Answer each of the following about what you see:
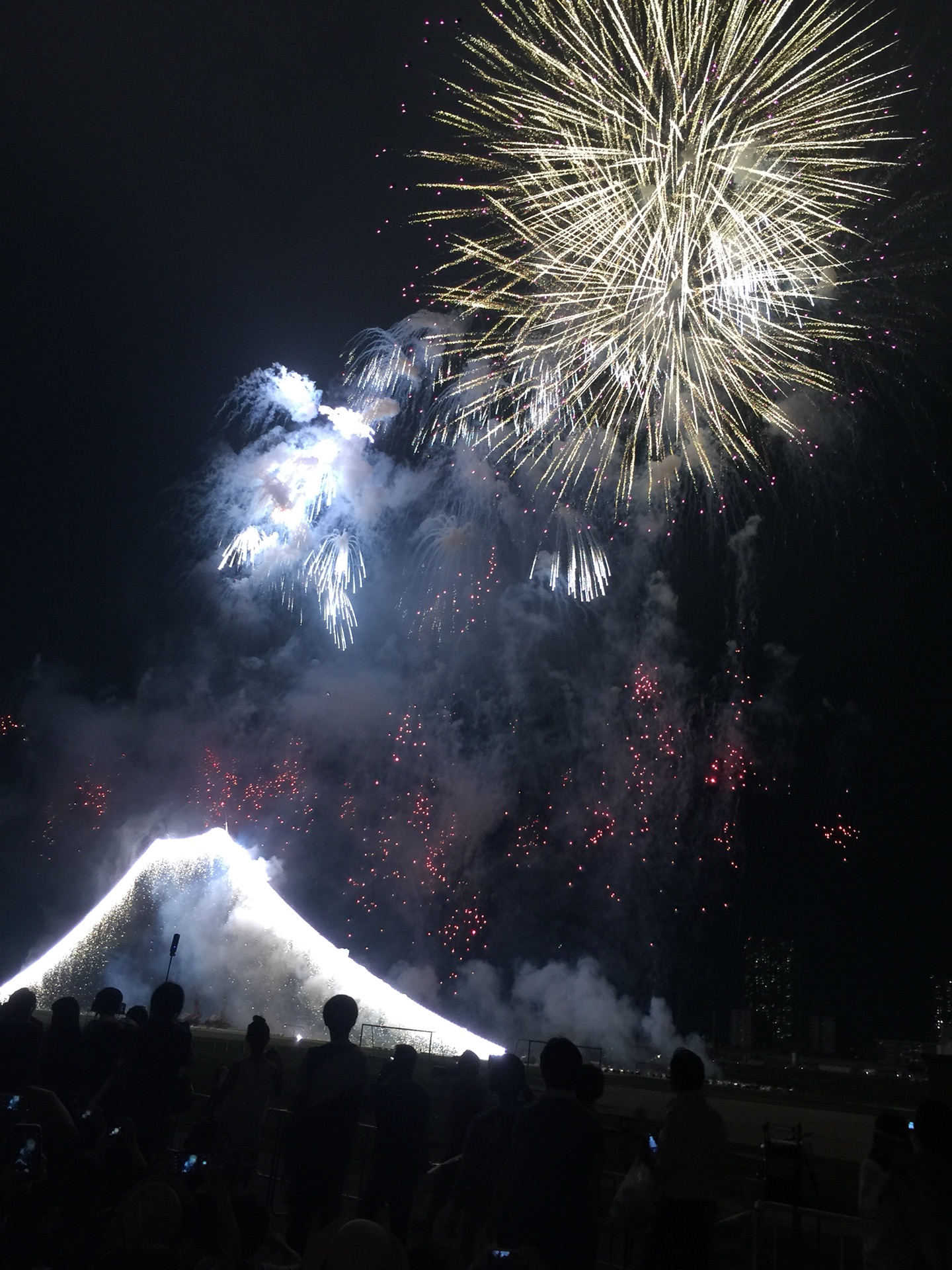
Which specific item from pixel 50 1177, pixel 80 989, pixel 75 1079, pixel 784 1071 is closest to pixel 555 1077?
pixel 50 1177

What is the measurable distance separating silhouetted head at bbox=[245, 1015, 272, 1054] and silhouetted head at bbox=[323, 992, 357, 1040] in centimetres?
56

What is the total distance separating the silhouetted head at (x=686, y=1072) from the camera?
4.35 meters

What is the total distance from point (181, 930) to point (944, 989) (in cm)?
10360

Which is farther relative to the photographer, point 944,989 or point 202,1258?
point 944,989

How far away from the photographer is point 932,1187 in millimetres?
4094

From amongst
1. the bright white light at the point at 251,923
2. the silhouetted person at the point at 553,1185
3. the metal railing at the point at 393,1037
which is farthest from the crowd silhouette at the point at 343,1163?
the bright white light at the point at 251,923

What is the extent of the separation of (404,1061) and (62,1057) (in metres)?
2.45

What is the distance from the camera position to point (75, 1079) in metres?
6.17

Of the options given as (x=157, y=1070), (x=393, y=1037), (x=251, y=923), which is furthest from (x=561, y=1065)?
(x=251, y=923)

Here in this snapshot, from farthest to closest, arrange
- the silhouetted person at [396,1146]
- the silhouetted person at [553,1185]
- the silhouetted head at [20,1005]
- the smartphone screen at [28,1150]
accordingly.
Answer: the silhouetted head at [20,1005], the silhouetted person at [396,1146], the smartphone screen at [28,1150], the silhouetted person at [553,1185]

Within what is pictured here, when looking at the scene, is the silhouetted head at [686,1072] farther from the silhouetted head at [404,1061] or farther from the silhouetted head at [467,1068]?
the silhouetted head at [467,1068]

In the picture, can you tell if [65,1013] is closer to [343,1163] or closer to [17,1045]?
[17,1045]

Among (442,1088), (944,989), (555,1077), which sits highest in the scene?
(944,989)

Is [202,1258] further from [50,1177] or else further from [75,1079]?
[75,1079]
